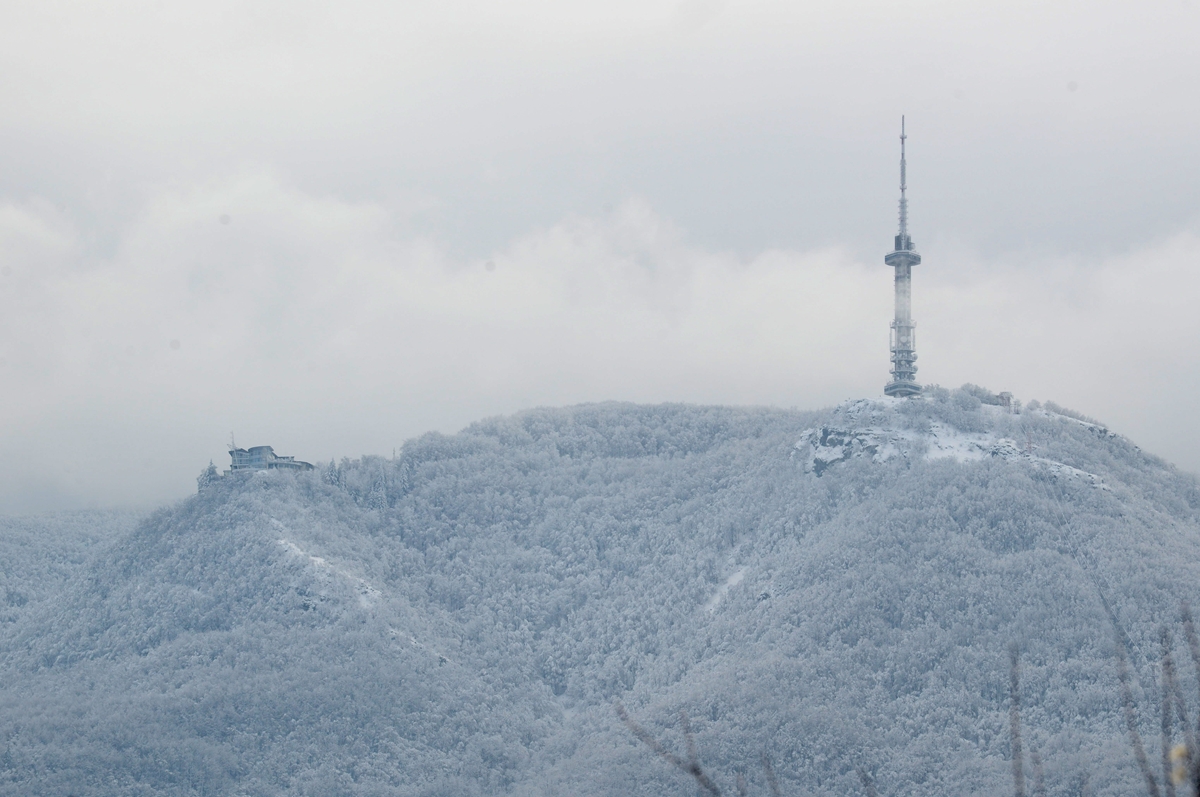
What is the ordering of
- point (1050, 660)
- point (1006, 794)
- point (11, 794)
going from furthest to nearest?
point (1050, 660)
point (11, 794)
point (1006, 794)

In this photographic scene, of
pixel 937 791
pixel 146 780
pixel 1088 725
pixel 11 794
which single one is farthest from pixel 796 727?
pixel 11 794

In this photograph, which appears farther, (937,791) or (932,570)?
(932,570)

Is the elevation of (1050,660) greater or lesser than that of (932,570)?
lesser

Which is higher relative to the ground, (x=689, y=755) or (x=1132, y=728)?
(x=1132, y=728)

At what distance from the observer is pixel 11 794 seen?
160m

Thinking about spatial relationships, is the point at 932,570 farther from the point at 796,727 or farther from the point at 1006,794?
the point at 1006,794

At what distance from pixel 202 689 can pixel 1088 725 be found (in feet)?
359

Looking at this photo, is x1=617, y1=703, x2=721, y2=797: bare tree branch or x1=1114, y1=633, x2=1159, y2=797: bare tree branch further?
x1=617, y1=703, x2=721, y2=797: bare tree branch

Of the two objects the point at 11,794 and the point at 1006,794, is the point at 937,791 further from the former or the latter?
the point at 11,794

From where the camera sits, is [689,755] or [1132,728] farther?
[689,755]

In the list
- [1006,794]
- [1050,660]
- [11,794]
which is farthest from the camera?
[1050,660]

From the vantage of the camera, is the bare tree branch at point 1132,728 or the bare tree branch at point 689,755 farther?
the bare tree branch at point 689,755

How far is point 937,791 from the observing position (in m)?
149

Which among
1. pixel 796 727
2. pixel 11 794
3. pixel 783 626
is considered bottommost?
pixel 11 794
